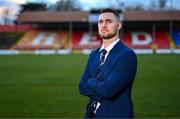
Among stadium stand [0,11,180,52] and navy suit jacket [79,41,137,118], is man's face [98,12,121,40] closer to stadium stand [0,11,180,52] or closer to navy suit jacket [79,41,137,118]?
navy suit jacket [79,41,137,118]

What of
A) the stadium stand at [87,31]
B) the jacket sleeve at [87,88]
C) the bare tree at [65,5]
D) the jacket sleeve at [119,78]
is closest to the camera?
the jacket sleeve at [119,78]

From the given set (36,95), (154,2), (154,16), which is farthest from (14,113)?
(154,2)

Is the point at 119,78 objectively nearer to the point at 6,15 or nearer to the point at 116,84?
the point at 116,84

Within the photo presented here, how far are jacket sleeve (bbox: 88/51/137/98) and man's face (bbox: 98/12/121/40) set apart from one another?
237 millimetres

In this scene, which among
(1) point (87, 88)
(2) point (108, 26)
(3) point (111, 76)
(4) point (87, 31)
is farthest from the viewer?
(4) point (87, 31)

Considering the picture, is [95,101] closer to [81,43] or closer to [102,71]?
[102,71]

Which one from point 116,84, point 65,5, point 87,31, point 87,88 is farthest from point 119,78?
point 65,5

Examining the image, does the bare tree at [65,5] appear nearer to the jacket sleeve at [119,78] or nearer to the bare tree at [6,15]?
the bare tree at [6,15]

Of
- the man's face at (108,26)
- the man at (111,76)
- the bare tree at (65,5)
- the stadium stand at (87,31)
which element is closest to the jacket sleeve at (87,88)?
the man at (111,76)

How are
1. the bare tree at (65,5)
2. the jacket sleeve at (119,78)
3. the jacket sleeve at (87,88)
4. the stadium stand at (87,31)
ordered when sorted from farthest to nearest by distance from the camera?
the bare tree at (65,5)
the stadium stand at (87,31)
the jacket sleeve at (87,88)
the jacket sleeve at (119,78)

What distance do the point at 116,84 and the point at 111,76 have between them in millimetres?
83

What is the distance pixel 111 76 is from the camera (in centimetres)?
346

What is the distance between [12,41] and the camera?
62656 mm

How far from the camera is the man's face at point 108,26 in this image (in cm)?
356
